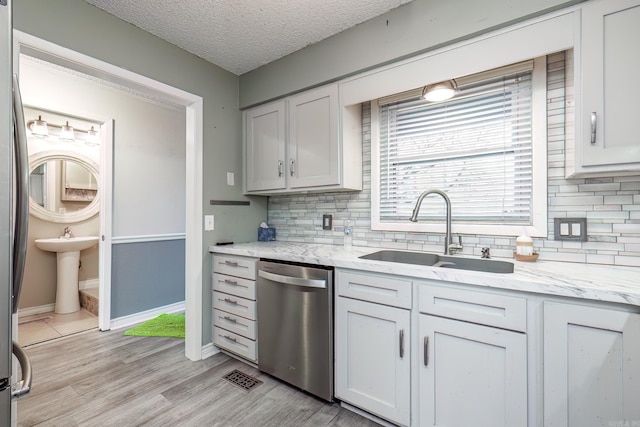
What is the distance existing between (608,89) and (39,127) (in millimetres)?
4818

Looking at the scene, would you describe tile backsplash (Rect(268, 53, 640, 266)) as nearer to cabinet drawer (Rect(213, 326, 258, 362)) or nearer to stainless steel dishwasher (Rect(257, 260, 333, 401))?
stainless steel dishwasher (Rect(257, 260, 333, 401))

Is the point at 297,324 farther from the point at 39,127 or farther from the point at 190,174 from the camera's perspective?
the point at 39,127

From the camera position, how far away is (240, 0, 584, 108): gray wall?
163cm

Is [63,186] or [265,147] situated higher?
[265,147]

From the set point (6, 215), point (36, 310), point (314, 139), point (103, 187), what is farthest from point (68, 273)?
point (6, 215)

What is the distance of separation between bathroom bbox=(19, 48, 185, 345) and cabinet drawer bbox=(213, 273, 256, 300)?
54.5 inches

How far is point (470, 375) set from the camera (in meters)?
1.39

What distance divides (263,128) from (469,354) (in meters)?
2.29

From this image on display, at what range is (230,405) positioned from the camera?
1.87 metres

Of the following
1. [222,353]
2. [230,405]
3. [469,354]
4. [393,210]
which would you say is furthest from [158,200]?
[469,354]

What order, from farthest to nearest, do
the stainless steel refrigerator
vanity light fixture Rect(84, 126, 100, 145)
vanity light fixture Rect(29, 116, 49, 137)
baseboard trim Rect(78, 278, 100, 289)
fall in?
1. baseboard trim Rect(78, 278, 100, 289)
2. vanity light fixture Rect(84, 126, 100, 145)
3. vanity light fixture Rect(29, 116, 49, 137)
4. the stainless steel refrigerator

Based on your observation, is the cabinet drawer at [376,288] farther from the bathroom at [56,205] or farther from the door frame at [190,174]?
the bathroom at [56,205]

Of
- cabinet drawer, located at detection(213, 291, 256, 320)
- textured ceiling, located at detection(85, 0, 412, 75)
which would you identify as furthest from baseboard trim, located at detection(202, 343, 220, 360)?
textured ceiling, located at detection(85, 0, 412, 75)

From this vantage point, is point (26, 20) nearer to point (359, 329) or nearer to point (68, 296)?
point (359, 329)
